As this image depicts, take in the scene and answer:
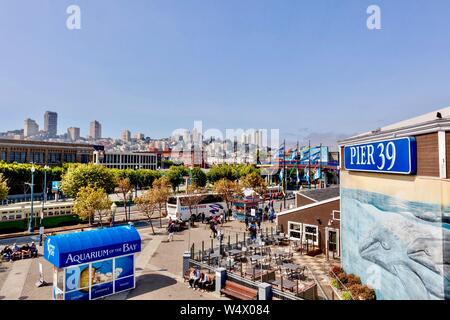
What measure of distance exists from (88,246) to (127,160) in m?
114

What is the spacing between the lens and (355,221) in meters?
15.8

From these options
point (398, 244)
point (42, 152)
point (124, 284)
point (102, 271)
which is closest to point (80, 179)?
point (124, 284)

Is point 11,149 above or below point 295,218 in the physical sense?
above

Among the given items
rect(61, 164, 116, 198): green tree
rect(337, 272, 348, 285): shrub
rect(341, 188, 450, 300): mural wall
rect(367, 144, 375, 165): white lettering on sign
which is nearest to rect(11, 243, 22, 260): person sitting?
rect(61, 164, 116, 198): green tree

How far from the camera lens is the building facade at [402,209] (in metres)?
9.35

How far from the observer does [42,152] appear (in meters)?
85.9

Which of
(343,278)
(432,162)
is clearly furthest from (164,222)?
(432,162)

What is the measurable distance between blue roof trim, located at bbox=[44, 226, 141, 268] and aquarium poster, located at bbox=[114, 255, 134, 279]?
1.30 feet

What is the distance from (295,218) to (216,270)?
1276cm

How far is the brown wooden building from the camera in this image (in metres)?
22.9

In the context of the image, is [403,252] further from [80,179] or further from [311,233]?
[80,179]

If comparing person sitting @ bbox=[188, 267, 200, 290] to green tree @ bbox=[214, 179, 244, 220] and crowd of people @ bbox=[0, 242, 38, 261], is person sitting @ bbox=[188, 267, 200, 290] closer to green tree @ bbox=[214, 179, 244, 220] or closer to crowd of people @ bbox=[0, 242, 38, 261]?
crowd of people @ bbox=[0, 242, 38, 261]

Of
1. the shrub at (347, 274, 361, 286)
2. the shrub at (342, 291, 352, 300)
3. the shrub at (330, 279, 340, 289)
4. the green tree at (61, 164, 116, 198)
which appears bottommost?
the shrub at (330, 279, 340, 289)
